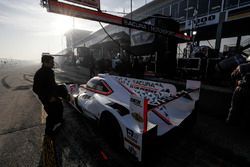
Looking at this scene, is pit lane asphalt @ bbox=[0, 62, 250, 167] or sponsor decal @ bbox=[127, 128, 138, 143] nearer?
sponsor decal @ bbox=[127, 128, 138, 143]

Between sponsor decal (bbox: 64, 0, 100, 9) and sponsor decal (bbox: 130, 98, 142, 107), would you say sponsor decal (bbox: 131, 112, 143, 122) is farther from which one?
sponsor decal (bbox: 64, 0, 100, 9)

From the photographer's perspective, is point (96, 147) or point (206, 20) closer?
point (96, 147)

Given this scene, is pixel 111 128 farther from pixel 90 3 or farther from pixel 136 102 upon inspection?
pixel 90 3

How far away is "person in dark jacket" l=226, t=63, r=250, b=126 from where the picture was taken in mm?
3086

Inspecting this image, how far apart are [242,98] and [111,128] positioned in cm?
329

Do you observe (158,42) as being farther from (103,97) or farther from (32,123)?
(32,123)

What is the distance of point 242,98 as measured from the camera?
3170mm

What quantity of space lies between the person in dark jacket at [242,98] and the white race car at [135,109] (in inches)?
43.3

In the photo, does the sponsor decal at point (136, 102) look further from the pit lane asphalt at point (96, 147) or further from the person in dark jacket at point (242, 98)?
the person in dark jacket at point (242, 98)

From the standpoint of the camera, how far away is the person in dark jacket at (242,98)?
10.1ft

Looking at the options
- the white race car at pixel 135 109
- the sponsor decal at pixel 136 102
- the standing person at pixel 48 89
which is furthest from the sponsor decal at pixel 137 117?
the standing person at pixel 48 89

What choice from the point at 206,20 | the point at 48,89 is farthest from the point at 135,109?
the point at 206,20

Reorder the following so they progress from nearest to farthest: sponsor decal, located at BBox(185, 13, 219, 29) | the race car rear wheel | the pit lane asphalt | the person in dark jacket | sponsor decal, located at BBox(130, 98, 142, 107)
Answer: sponsor decal, located at BBox(130, 98, 142, 107) → the pit lane asphalt → the race car rear wheel → the person in dark jacket → sponsor decal, located at BBox(185, 13, 219, 29)

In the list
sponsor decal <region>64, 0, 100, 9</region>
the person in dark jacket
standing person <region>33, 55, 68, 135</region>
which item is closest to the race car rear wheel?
standing person <region>33, 55, 68, 135</region>
